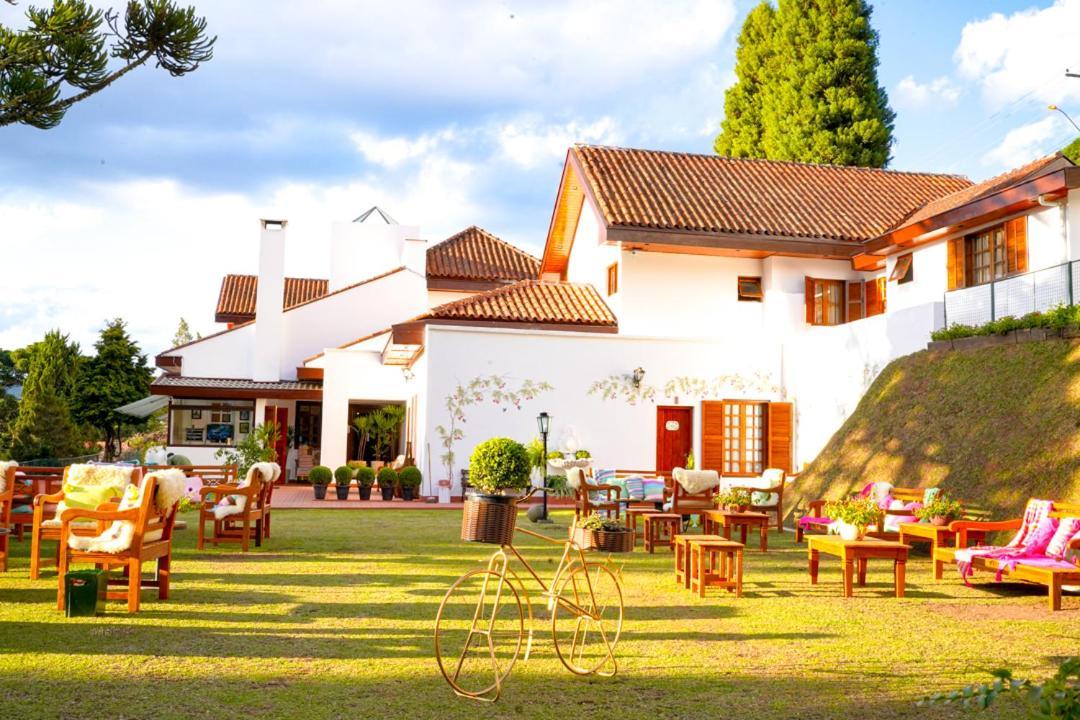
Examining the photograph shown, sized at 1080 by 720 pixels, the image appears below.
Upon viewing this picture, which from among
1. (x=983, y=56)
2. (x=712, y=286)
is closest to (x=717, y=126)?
(x=983, y=56)

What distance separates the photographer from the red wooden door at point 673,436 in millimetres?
20109

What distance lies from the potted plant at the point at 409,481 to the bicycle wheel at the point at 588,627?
10.6 metres

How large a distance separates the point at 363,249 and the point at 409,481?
542 inches

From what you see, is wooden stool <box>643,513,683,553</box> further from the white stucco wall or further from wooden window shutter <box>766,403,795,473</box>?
wooden window shutter <box>766,403,795,473</box>

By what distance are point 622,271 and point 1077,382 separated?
10088mm

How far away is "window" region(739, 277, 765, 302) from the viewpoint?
2069 centimetres

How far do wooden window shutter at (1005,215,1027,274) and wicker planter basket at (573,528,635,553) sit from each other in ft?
41.4

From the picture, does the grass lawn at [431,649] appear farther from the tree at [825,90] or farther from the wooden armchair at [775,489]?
the tree at [825,90]

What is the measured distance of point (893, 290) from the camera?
1925 centimetres

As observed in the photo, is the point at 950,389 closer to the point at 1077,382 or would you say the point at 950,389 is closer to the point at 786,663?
the point at 1077,382

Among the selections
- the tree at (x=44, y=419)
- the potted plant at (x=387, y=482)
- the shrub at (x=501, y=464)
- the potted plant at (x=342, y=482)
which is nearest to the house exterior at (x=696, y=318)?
the potted plant at (x=387, y=482)

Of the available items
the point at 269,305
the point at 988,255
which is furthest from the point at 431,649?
the point at 269,305

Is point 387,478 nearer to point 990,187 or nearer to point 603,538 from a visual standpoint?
point 990,187

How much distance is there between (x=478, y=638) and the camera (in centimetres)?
637
